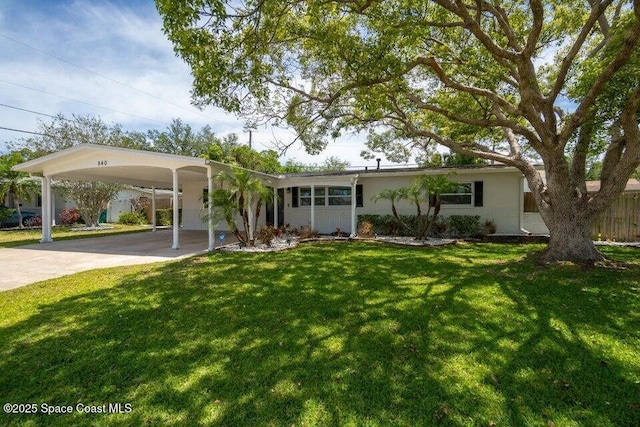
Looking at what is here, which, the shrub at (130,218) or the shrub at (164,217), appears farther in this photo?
the shrub at (130,218)

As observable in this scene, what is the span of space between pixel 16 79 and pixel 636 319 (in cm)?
2472

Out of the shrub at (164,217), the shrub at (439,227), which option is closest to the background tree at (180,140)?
the shrub at (164,217)

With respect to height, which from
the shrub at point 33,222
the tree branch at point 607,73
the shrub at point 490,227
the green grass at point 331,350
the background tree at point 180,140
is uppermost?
the background tree at point 180,140

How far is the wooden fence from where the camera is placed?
1132 centimetres

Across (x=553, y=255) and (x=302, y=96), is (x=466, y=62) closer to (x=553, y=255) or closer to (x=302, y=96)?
(x=302, y=96)

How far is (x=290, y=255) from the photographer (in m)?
9.19

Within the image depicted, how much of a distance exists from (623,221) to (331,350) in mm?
13746

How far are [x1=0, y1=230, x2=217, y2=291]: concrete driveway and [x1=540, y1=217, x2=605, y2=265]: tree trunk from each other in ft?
32.8

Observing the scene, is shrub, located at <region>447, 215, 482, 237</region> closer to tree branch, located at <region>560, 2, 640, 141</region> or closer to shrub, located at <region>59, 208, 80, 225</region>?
tree branch, located at <region>560, 2, 640, 141</region>

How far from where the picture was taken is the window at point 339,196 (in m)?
15.1

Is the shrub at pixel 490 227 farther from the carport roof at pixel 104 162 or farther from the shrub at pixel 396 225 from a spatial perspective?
the carport roof at pixel 104 162

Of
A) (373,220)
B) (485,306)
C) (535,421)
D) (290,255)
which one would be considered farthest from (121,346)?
(373,220)

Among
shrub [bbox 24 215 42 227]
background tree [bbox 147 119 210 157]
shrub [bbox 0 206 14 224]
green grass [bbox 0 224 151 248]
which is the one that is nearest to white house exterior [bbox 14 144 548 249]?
green grass [bbox 0 224 151 248]

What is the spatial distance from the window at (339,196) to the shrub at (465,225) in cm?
470
